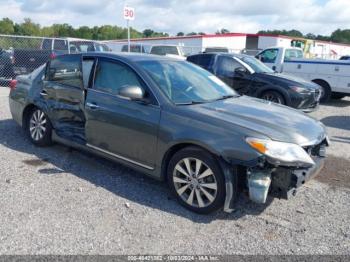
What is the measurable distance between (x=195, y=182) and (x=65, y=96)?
2485mm

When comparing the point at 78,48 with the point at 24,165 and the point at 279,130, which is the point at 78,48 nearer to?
the point at 24,165

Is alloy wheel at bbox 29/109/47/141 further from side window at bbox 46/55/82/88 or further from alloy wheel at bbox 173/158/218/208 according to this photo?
alloy wheel at bbox 173/158/218/208

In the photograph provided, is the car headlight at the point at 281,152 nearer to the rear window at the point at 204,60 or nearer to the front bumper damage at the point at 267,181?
the front bumper damage at the point at 267,181

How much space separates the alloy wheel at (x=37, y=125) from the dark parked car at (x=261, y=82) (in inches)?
214

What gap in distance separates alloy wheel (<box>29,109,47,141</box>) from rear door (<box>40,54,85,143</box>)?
0.74ft

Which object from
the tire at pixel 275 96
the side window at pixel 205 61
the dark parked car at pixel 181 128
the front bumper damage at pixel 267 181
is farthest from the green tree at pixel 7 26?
the front bumper damage at pixel 267 181

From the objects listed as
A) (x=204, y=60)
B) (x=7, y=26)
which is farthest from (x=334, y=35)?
(x=204, y=60)

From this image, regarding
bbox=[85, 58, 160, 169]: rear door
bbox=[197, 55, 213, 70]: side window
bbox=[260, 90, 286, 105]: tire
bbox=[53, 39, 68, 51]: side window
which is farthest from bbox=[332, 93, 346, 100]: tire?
bbox=[85, 58, 160, 169]: rear door

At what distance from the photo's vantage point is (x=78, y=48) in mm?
13977

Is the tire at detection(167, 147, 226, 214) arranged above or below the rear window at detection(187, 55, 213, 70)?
below

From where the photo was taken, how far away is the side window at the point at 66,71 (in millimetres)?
5164

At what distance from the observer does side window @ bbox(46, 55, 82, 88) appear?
516 centimetres

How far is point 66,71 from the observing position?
5402 mm

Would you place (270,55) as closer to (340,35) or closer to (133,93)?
(133,93)
